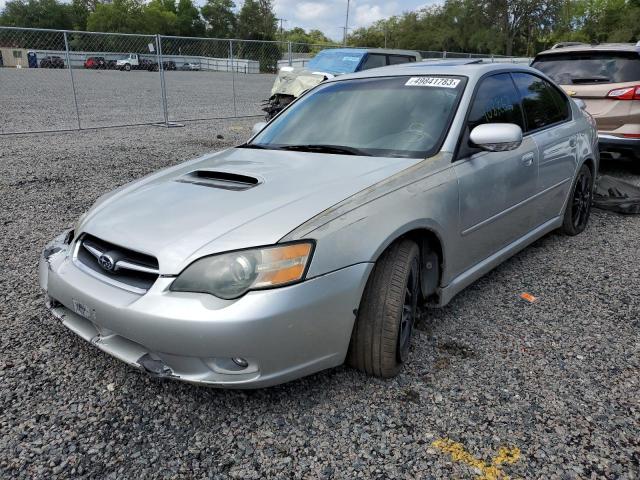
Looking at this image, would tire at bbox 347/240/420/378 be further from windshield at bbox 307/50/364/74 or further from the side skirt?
windshield at bbox 307/50/364/74

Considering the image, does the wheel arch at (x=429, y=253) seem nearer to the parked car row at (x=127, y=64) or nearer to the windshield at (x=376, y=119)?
the windshield at (x=376, y=119)

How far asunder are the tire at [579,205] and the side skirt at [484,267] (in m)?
0.43

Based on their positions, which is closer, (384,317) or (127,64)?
(384,317)

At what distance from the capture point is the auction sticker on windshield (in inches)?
125

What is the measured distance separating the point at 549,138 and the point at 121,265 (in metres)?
3.20

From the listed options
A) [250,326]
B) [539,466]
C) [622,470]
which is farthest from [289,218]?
[622,470]

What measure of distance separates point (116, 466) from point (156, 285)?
709mm

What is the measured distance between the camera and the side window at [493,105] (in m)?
3.00

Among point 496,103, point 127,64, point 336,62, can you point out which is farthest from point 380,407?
point 127,64

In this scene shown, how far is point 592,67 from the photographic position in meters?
6.53

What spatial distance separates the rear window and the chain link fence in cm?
796

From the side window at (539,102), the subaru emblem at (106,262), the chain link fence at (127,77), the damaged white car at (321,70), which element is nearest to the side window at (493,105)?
the side window at (539,102)

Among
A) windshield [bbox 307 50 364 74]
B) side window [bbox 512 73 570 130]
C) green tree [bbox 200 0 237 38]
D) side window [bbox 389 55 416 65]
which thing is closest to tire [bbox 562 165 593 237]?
side window [bbox 512 73 570 130]

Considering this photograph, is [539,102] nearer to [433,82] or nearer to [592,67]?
[433,82]
